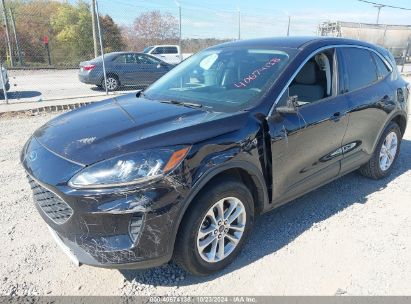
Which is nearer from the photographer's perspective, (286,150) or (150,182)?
(150,182)

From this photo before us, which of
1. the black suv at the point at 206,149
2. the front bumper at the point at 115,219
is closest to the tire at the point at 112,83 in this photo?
the black suv at the point at 206,149

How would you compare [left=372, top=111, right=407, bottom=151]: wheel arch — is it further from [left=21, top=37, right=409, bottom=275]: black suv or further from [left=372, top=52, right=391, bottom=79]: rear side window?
[left=372, top=52, right=391, bottom=79]: rear side window

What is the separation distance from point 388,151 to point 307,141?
2025 mm

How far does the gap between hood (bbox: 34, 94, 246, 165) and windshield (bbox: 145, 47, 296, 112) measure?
10.0 inches

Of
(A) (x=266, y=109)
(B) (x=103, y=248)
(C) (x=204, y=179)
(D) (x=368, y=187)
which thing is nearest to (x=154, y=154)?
(C) (x=204, y=179)

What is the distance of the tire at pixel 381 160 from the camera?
4.48 meters

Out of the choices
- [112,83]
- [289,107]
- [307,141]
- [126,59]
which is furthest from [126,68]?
[289,107]

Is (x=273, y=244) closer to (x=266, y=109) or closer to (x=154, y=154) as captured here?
(x=266, y=109)

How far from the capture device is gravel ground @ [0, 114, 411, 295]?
275 cm

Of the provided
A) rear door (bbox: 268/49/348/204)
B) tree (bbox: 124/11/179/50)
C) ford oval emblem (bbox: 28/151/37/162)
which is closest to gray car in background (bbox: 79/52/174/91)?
tree (bbox: 124/11/179/50)

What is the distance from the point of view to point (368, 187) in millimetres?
4504

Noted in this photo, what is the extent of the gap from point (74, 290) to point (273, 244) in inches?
67.3

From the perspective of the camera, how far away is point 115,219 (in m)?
2.31

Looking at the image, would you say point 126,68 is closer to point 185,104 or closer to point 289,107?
point 185,104
